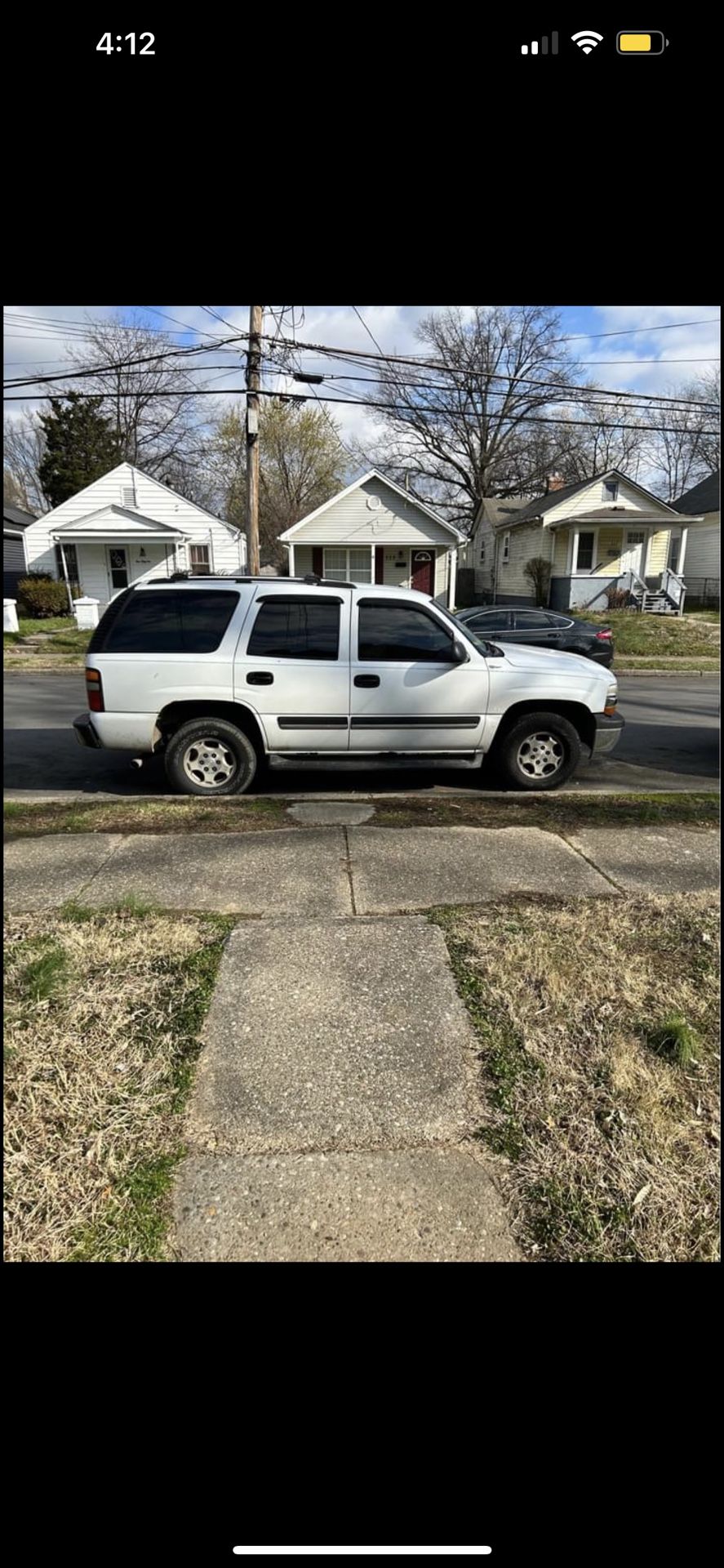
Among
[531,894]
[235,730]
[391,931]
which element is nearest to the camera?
[391,931]

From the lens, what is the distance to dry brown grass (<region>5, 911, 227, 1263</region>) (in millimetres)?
1890

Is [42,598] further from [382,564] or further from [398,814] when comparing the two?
[398,814]

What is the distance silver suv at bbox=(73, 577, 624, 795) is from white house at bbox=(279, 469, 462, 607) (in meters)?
18.1

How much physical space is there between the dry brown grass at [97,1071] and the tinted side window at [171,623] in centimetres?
256

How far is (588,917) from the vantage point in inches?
141

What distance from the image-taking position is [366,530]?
23.3 metres

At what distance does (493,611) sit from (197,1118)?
1387 centimetres

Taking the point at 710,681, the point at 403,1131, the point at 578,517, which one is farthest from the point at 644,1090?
the point at 578,517

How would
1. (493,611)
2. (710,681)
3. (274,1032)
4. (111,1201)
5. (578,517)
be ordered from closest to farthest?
(111,1201)
(274,1032)
(493,611)
(710,681)
(578,517)

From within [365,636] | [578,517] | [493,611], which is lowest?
[365,636]

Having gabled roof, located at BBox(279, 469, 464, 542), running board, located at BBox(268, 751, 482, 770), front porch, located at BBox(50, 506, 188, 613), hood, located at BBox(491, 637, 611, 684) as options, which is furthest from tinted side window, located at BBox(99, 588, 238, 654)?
front porch, located at BBox(50, 506, 188, 613)

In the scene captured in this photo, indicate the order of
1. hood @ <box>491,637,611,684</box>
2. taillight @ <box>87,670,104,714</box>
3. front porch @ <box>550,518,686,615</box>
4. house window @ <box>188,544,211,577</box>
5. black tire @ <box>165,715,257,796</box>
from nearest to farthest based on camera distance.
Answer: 1. taillight @ <box>87,670,104,714</box>
2. black tire @ <box>165,715,257,796</box>
3. hood @ <box>491,637,611,684</box>
4. house window @ <box>188,544,211,577</box>
5. front porch @ <box>550,518,686,615</box>

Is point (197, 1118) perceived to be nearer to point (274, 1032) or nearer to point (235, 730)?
point (274, 1032)
